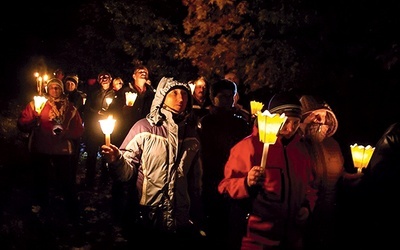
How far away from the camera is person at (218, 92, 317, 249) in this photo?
4.33 m

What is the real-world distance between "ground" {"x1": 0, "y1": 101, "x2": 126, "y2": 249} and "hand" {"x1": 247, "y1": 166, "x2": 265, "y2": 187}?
3990 millimetres

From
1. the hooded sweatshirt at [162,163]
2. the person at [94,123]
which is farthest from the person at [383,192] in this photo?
the person at [94,123]

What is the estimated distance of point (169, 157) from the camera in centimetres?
514

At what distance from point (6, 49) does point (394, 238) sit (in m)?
31.7

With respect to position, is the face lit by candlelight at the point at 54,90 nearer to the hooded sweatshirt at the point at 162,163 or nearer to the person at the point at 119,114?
the person at the point at 119,114

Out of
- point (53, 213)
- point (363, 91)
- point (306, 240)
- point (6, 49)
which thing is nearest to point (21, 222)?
point (53, 213)

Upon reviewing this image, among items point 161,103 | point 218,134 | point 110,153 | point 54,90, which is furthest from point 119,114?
point 110,153

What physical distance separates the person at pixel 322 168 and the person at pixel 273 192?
721 millimetres

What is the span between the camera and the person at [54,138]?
8.01m

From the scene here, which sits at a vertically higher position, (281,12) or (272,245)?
(281,12)

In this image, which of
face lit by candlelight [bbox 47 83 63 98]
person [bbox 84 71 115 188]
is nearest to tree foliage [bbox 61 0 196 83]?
person [bbox 84 71 115 188]

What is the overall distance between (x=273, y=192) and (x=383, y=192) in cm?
87

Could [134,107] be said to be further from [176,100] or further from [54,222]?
[176,100]

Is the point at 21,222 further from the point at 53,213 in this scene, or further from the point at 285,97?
the point at 285,97
